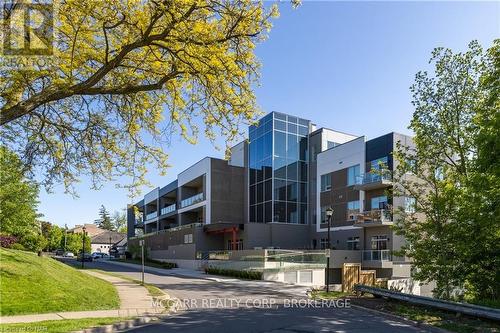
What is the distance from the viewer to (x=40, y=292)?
13945 millimetres

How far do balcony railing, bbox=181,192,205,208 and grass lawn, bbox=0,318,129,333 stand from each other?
4034cm

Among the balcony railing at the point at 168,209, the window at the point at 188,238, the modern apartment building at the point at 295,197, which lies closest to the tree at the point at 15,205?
the modern apartment building at the point at 295,197

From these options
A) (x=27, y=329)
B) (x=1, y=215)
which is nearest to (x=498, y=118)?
(x=27, y=329)

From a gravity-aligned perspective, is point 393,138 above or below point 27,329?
above

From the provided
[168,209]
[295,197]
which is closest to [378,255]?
[295,197]

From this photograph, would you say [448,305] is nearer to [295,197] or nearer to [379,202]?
[379,202]

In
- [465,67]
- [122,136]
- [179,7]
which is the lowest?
[122,136]

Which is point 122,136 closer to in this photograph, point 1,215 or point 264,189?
point 1,215

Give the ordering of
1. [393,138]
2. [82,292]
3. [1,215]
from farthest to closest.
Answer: [393,138] < [1,215] < [82,292]

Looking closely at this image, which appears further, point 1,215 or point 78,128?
point 1,215

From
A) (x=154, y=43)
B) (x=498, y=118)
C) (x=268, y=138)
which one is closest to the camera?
(x=154, y=43)

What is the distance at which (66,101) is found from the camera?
1468cm

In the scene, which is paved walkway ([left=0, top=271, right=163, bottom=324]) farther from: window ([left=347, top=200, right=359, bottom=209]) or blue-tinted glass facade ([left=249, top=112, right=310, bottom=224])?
blue-tinted glass facade ([left=249, top=112, right=310, bottom=224])

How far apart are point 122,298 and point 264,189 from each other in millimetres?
31453
